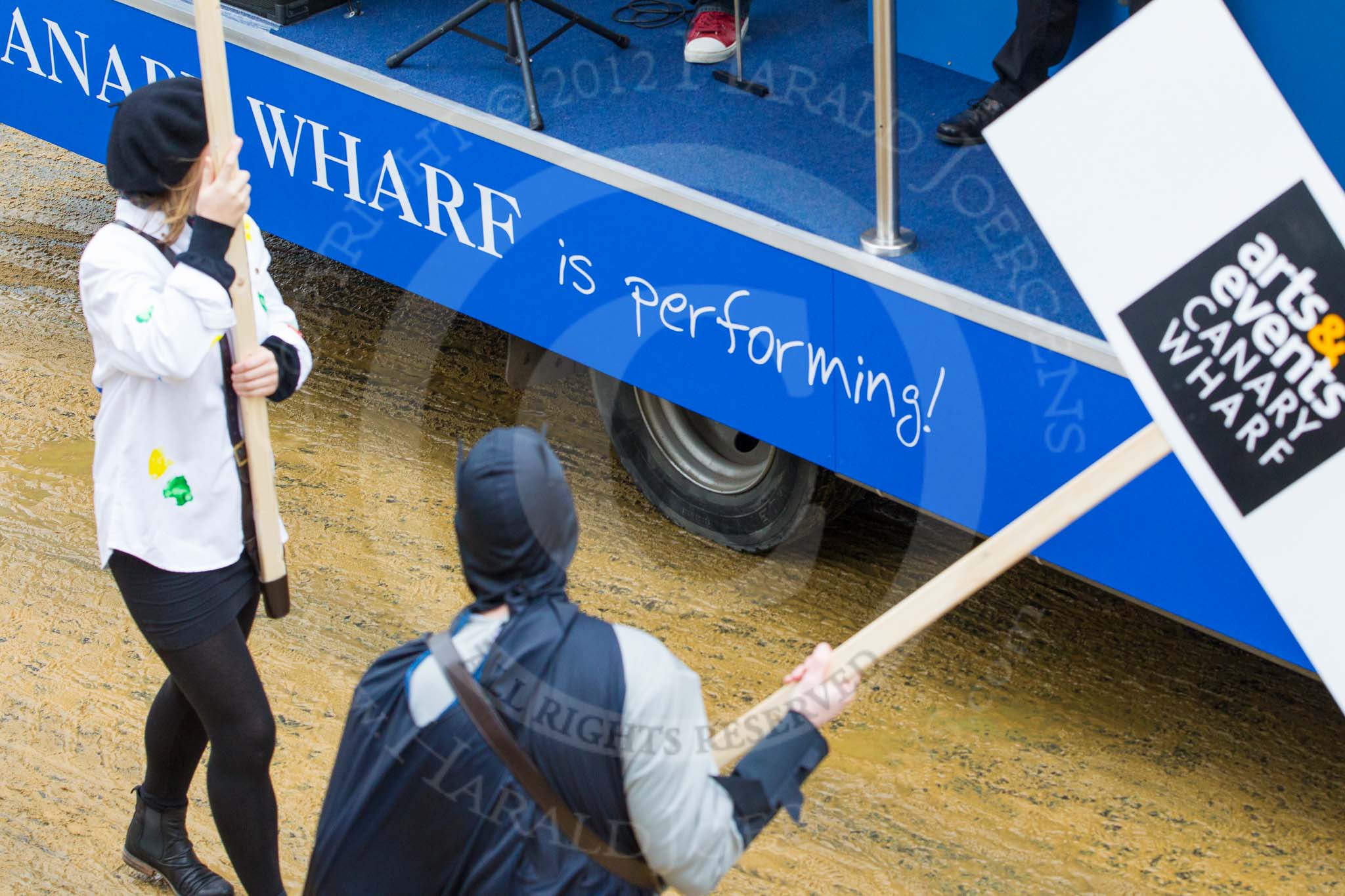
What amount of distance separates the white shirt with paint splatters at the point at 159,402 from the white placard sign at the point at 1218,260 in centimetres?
132

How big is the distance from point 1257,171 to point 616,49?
290 cm

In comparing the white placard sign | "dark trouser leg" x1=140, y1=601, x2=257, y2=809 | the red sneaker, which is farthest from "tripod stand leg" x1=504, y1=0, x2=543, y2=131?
the white placard sign

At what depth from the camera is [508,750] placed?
1.78 metres

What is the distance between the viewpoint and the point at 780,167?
3.74 m

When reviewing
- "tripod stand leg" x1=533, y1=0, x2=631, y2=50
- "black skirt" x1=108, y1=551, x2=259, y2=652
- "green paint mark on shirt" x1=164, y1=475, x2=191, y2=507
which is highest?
"tripod stand leg" x1=533, y1=0, x2=631, y2=50

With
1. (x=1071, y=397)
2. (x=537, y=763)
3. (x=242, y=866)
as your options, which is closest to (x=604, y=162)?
(x=1071, y=397)

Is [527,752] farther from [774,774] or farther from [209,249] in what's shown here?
[209,249]

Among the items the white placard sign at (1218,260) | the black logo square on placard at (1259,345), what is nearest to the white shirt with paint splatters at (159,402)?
the white placard sign at (1218,260)

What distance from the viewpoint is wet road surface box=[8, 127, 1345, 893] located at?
3213 millimetres

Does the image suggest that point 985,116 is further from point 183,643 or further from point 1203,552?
point 183,643

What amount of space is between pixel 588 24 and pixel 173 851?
103 inches

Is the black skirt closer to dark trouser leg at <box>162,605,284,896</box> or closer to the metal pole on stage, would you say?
dark trouser leg at <box>162,605,284,896</box>

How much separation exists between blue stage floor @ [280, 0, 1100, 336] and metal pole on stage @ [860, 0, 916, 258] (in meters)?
0.05

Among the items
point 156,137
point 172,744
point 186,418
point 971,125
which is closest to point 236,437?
point 186,418
